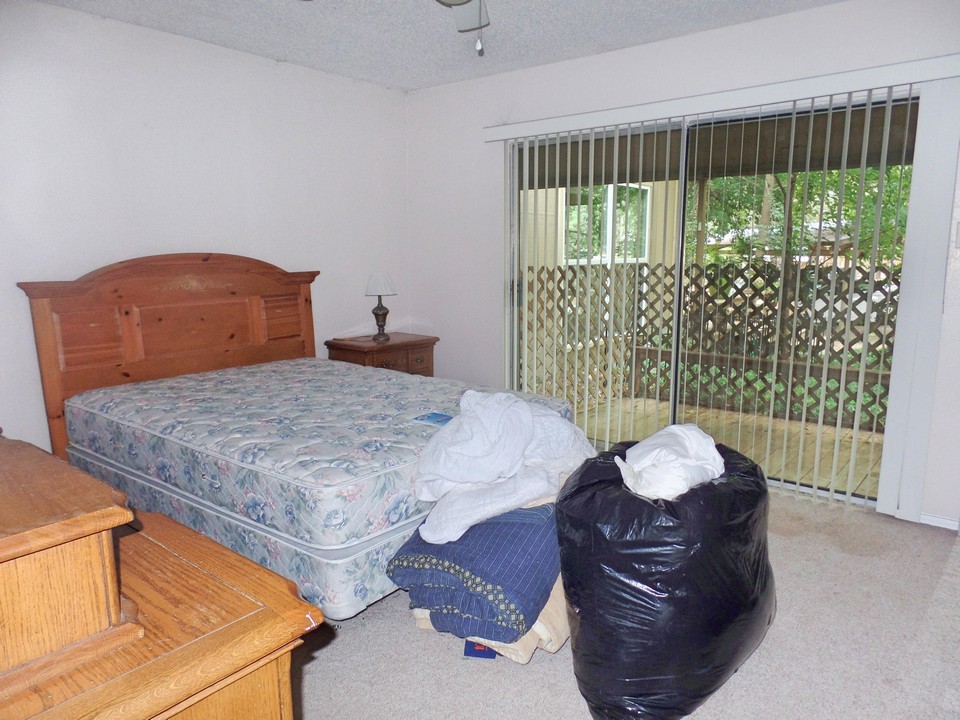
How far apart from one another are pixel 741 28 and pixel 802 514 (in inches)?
100

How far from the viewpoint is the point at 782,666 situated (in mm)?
2029

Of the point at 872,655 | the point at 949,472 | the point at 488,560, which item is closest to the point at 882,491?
the point at 949,472

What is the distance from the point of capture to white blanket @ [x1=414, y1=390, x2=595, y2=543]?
6.75 ft

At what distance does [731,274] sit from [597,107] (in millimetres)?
1331

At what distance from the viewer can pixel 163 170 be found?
3512 millimetres

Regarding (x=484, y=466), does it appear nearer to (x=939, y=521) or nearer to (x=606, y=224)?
(x=606, y=224)

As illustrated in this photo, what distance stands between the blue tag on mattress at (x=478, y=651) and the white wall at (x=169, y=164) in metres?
2.51

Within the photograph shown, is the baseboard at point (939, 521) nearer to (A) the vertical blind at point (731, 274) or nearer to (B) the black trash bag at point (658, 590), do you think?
(A) the vertical blind at point (731, 274)

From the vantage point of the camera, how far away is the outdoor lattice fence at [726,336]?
314 centimetres

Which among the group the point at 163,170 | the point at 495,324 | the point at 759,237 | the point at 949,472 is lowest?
the point at 949,472

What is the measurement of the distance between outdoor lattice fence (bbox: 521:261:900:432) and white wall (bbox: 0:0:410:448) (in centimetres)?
147

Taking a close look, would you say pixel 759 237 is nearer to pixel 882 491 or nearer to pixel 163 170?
pixel 882 491

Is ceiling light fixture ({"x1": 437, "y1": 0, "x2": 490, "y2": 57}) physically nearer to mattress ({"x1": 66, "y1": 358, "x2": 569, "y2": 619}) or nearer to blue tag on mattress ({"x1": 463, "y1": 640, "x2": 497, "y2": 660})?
mattress ({"x1": 66, "y1": 358, "x2": 569, "y2": 619})

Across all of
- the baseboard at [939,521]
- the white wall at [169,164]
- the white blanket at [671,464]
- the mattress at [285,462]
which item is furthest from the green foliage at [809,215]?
the white wall at [169,164]
